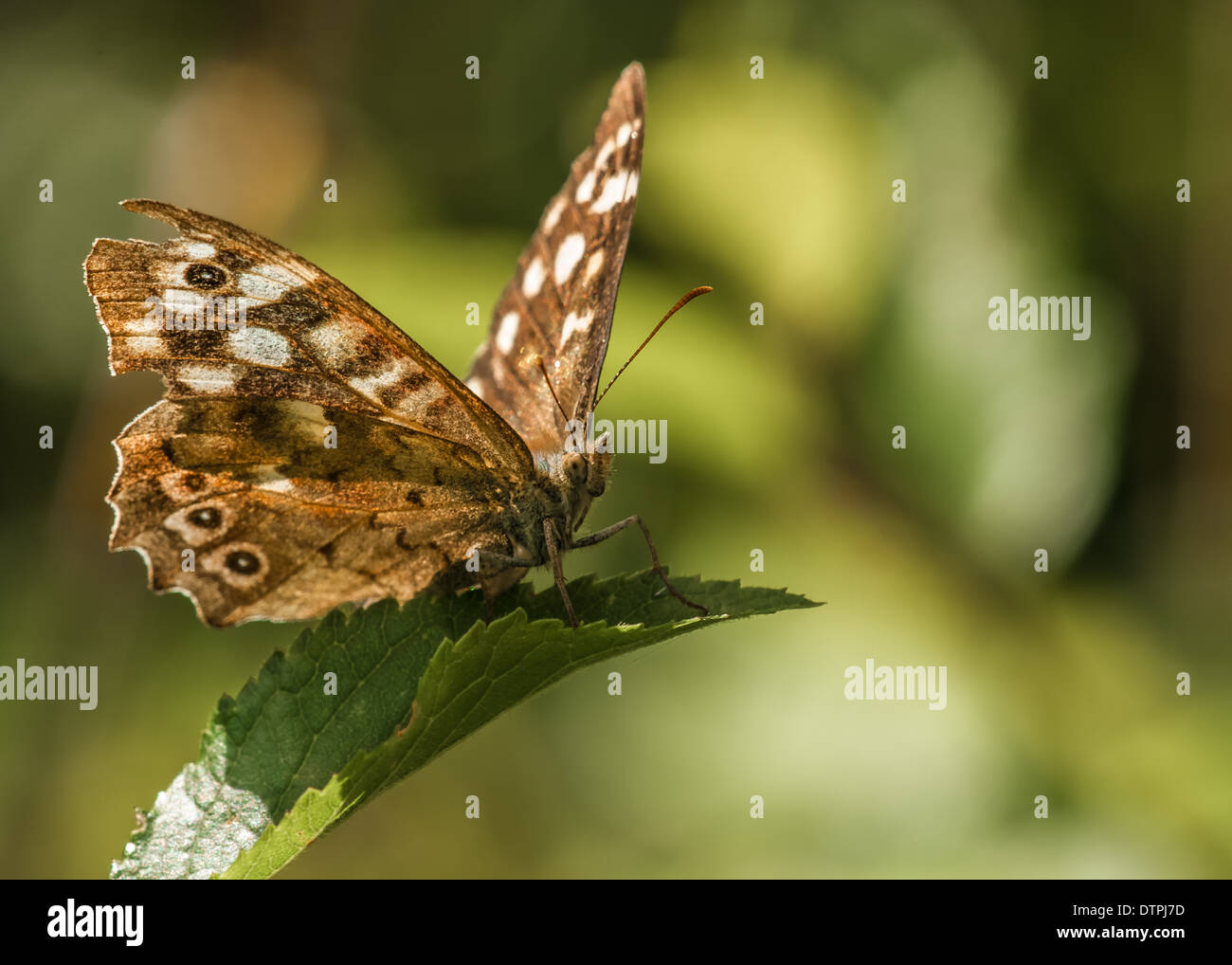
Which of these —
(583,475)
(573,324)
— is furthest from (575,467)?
(573,324)

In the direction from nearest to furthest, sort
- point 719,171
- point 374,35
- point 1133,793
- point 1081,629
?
point 1133,793, point 1081,629, point 719,171, point 374,35

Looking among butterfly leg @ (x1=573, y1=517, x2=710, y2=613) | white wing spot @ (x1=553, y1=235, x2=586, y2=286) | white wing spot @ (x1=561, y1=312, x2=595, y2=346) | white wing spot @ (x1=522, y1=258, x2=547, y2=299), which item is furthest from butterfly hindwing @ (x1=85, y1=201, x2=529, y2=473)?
white wing spot @ (x1=522, y1=258, x2=547, y2=299)

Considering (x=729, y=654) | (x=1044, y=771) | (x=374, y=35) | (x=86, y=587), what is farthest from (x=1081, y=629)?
(x=374, y=35)

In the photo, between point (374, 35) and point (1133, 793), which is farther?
point (374, 35)

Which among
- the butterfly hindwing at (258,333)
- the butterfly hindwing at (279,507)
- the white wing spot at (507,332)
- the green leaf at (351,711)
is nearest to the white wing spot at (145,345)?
the butterfly hindwing at (258,333)

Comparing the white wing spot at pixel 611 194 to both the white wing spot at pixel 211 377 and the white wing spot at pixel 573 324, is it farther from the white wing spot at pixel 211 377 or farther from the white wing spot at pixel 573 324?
the white wing spot at pixel 211 377

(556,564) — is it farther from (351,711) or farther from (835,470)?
(835,470)
